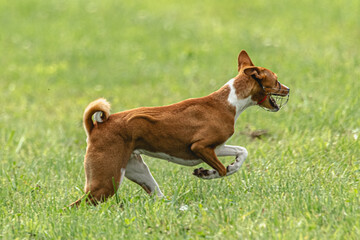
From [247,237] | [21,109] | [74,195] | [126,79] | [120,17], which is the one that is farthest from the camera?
[120,17]

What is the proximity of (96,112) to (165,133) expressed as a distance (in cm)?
62

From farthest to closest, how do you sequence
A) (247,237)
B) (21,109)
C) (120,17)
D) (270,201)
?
(120,17) < (21,109) < (270,201) < (247,237)

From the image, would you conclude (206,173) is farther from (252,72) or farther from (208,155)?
(252,72)

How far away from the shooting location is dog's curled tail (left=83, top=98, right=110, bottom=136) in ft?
17.8

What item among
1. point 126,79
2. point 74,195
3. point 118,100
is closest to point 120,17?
point 126,79

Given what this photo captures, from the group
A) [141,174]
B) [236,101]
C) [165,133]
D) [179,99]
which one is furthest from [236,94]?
[179,99]

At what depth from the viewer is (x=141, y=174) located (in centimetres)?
582

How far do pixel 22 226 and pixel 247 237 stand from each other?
1865mm

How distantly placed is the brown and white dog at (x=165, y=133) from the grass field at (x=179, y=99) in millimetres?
286

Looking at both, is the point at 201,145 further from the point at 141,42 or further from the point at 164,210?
the point at 141,42

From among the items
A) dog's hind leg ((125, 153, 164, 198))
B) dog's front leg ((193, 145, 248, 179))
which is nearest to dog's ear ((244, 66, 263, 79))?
dog's front leg ((193, 145, 248, 179))

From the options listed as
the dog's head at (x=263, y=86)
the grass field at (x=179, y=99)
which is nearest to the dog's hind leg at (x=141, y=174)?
the grass field at (x=179, y=99)

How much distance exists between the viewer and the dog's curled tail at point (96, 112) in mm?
5430

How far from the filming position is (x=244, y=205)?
5.22 metres
